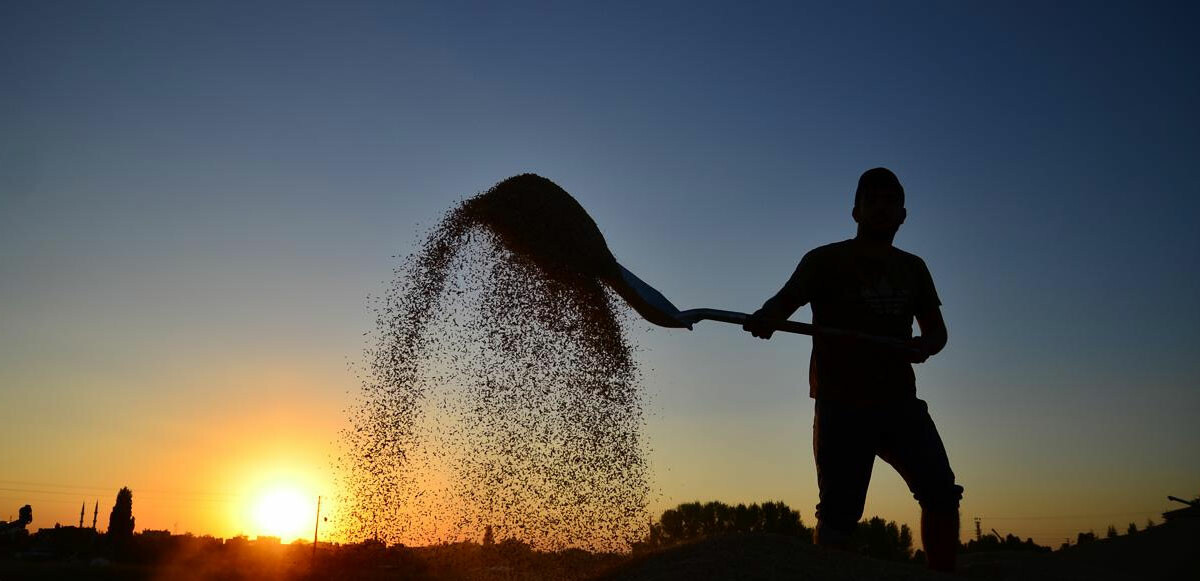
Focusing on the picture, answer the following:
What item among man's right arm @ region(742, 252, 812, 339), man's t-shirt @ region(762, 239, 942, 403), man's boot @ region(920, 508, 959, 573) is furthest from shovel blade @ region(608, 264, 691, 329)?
man's boot @ region(920, 508, 959, 573)

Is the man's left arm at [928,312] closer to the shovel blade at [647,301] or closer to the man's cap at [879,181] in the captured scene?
the man's cap at [879,181]

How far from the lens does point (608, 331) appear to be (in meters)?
5.41

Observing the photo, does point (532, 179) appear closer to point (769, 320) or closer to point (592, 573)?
point (769, 320)

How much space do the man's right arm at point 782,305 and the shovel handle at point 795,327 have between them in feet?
0.14

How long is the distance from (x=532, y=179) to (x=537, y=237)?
1.59 feet

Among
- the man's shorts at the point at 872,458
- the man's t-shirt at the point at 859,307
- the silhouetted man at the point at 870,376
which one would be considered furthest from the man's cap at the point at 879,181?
the man's shorts at the point at 872,458

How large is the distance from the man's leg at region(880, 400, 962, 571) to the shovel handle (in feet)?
1.04

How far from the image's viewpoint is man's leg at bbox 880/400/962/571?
375 cm

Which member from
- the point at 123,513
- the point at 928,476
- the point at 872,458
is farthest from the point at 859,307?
the point at 123,513

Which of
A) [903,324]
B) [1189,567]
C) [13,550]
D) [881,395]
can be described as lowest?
[13,550]

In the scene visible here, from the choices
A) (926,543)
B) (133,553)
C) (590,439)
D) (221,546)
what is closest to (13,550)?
(133,553)

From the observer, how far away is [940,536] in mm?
3768

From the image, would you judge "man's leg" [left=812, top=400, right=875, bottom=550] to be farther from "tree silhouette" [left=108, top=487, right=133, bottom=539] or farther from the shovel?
"tree silhouette" [left=108, top=487, right=133, bottom=539]

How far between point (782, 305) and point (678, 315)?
60 centimetres
